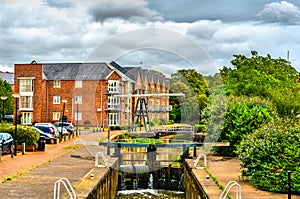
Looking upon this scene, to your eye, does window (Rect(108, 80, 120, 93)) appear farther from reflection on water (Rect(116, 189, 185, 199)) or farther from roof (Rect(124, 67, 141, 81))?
reflection on water (Rect(116, 189, 185, 199))

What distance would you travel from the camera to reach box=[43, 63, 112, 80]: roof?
185 ft

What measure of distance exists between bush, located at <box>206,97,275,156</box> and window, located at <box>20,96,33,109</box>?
133 feet

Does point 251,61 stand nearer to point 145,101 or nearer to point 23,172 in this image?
point 145,101

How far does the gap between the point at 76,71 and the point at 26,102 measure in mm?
8009

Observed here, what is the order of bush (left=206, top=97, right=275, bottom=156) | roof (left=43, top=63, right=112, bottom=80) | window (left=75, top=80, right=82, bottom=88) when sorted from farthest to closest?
window (left=75, top=80, right=82, bottom=88), roof (left=43, top=63, right=112, bottom=80), bush (left=206, top=97, right=275, bottom=156)

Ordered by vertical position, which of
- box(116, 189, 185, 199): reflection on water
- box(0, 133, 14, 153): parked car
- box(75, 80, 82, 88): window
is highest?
box(75, 80, 82, 88): window

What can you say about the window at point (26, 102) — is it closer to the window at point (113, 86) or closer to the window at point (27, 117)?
the window at point (27, 117)

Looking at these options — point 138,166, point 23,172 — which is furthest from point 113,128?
point 23,172

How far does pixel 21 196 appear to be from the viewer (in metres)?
11.9

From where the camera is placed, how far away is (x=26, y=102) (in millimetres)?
59781

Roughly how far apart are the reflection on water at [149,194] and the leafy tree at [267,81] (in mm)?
16536

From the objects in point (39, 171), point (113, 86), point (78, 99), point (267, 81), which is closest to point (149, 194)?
point (39, 171)

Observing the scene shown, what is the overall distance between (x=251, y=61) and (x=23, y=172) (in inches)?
1530

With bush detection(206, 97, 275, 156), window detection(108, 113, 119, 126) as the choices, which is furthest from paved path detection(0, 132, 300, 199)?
window detection(108, 113, 119, 126)
